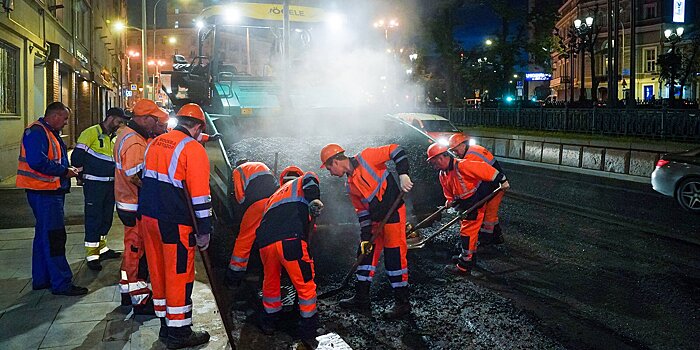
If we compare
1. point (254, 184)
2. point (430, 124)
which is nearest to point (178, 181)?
point (254, 184)

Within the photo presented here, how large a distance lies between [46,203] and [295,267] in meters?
2.27

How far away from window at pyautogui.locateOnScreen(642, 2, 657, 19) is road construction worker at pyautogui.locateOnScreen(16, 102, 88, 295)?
56995 millimetres

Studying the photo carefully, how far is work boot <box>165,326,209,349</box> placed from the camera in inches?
145

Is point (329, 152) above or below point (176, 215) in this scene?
above

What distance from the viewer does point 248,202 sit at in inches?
205

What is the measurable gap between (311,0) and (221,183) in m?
3.52

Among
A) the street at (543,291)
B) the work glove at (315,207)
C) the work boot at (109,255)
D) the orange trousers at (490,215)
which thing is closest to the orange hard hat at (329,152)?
the work glove at (315,207)

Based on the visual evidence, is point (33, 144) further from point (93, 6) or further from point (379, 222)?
point (93, 6)

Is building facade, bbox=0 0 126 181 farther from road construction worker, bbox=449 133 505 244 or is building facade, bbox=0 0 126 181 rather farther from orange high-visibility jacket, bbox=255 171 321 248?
orange high-visibility jacket, bbox=255 171 321 248

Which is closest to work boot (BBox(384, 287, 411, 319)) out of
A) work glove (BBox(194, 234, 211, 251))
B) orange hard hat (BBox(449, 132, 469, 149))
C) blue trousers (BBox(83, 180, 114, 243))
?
work glove (BBox(194, 234, 211, 251))

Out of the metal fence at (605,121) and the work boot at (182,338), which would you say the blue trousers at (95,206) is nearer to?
the work boot at (182,338)

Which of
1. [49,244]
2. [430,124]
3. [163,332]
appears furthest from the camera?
[430,124]

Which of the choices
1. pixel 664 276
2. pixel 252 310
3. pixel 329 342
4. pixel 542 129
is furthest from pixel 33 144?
pixel 542 129

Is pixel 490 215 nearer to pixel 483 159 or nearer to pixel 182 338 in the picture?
pixel 483 159
